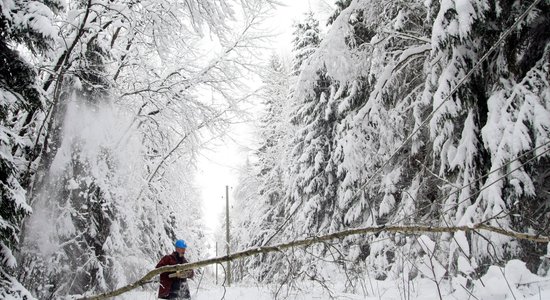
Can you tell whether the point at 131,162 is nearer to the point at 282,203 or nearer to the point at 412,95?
the point at 412,95

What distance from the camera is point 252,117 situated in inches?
327

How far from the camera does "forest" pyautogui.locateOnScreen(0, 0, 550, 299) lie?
11.7 feet

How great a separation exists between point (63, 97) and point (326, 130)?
9.18 metres

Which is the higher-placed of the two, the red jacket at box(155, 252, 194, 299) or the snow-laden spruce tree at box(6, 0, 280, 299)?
the snow-laden spruce tree at box(6, 0, 280, 299)

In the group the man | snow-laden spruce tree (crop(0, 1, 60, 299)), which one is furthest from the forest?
the man

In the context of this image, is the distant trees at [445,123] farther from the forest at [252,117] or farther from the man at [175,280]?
the man at [175,280]

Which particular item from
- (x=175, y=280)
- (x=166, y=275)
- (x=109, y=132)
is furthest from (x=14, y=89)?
(x=175, y=280)

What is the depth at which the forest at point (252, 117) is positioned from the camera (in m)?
3.56

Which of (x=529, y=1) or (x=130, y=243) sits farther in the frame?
(x=130, y=243)

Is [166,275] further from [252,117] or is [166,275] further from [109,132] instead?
[252,117]

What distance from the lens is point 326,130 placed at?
1313 cm

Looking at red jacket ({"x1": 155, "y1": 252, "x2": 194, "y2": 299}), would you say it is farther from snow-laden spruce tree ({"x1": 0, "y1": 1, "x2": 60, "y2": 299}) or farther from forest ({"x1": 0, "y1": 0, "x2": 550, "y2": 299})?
snow-laden spruce tree ({"x1": 0, "y1": 1, "x2": 60, "y2": 299})

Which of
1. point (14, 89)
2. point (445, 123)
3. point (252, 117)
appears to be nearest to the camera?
point (14, 89)

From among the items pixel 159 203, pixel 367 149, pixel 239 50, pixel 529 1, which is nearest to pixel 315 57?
pixel 239 50
